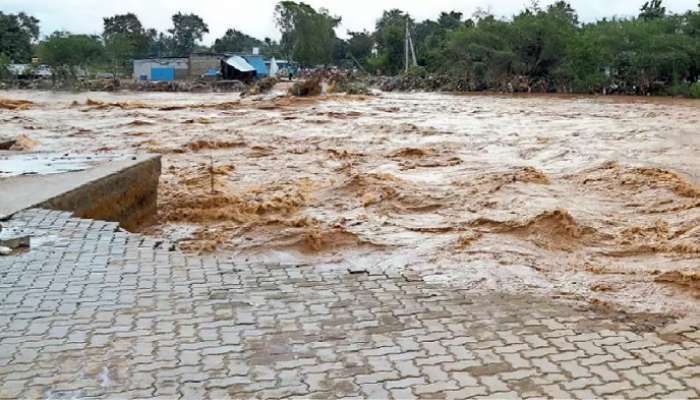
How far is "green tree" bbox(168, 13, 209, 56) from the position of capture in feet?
303

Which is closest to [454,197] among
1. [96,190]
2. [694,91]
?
[96,190]

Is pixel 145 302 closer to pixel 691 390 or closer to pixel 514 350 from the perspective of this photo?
pixel 514 350

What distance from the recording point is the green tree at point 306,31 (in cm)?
7012

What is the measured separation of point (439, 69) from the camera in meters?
46.6

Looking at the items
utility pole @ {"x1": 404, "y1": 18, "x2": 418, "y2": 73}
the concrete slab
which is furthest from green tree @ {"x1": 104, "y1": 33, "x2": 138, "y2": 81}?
the concrete slab

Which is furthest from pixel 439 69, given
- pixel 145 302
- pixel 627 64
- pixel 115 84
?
pixel 145 302

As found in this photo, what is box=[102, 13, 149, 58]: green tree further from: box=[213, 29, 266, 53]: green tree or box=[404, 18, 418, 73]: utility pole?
box=[404, 18, 418, 73]: utility pole

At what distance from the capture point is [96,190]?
7672mm

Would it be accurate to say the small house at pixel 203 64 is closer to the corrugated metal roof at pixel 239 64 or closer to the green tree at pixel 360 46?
the corrugated metal roof at pixel 239 64

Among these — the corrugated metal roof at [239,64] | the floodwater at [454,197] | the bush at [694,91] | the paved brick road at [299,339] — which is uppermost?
the corrugated metal roof at [239,64]

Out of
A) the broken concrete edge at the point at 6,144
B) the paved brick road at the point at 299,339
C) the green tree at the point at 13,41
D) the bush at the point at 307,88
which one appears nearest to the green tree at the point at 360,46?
the green tree at the point at 13,41

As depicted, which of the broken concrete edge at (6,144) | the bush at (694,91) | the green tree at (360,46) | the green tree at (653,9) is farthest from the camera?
the green tree at (360,46)

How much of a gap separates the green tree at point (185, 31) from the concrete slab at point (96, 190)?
87.2m

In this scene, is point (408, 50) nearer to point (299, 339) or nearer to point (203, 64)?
point (203, 64)
